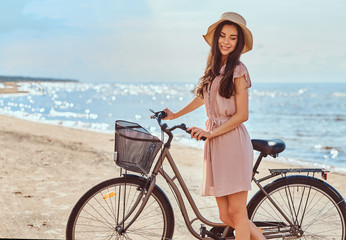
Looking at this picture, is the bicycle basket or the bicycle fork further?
the bicycle fork

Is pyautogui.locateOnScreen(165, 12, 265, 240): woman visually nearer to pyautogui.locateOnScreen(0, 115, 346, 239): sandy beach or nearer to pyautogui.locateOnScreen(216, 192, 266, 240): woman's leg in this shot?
pyautogui.locateOnScreen(216, 192, 266, 240): woman's leg

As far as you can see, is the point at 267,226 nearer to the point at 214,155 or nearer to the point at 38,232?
the point at 214,155

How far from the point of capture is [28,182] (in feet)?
21.0

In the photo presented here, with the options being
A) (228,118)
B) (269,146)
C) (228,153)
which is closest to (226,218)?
(228,153)

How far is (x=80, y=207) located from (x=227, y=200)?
104 cm

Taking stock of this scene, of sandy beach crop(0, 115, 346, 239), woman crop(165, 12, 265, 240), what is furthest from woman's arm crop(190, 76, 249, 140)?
sandy beach crop(0, 115, 346, 239)

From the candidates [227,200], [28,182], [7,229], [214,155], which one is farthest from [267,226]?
[28,182]

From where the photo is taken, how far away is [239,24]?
113 inches

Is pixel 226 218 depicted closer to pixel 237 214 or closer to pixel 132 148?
pixel 237 214

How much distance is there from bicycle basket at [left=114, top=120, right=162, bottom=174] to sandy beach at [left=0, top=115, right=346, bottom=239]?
1702 millimetres

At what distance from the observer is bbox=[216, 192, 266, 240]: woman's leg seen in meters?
3.00

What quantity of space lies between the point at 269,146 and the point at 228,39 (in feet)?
2.82

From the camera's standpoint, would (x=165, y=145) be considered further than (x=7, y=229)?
No

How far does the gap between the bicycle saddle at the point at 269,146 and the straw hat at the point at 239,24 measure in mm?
702
